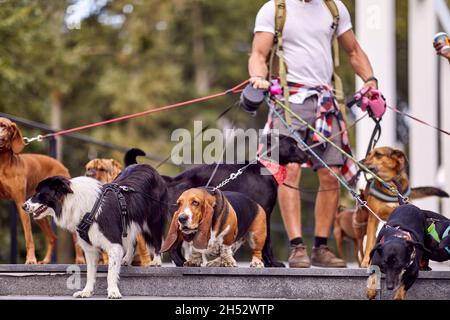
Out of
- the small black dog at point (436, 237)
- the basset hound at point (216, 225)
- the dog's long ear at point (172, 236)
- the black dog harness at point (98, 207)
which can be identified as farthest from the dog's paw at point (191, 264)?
the small black dog at point (436, 237)

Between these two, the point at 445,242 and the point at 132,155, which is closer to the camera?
the point at 445,242

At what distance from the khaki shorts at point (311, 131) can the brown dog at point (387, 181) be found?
1.02 feet

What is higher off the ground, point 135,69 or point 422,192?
point 135,69

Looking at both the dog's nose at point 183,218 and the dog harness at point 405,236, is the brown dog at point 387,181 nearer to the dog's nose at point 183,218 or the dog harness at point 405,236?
the dog harness at point 405,236

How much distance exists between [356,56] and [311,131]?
85cm

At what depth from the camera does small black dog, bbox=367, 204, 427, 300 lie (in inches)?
209

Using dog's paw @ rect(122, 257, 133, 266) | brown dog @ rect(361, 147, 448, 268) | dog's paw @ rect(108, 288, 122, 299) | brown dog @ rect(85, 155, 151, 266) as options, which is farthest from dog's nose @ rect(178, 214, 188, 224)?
brown dog @ rect(361, 147, 448, 268)

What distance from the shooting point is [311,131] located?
7.34 metres

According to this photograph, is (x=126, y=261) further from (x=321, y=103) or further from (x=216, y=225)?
(x=321, y=103)

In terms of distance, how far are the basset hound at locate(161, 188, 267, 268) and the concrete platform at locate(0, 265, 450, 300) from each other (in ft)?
0.75

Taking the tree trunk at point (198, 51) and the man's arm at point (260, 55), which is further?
the tree trunk at point (198, 51)

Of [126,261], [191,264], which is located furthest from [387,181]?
[126,261]

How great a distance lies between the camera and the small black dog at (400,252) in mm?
5297
